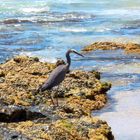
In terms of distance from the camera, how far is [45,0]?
4934 centimetres

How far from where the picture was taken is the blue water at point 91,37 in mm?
10701

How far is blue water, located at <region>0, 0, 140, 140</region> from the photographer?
10.7 m

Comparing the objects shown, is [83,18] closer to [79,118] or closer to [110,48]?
[110,48]

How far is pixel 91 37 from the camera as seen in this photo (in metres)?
23.4

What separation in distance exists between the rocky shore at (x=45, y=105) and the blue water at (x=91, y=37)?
555 millimetres

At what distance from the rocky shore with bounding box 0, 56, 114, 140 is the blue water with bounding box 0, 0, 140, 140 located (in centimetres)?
55

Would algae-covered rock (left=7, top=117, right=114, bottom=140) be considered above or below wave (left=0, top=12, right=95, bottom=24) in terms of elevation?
above

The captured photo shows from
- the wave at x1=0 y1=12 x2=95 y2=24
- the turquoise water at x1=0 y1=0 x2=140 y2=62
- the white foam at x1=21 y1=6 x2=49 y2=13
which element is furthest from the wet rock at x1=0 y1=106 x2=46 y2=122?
the white foam at x1=21 y1=6 x2=49 y2=13

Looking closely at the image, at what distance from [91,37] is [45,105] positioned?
1500 centimetres

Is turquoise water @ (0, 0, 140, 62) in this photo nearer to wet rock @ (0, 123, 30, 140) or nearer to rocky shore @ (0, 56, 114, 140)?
rocky shore @ (0, 56, 114, 140)

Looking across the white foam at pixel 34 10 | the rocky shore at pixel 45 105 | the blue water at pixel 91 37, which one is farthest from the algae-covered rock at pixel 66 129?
the white foam at pixel 34 10

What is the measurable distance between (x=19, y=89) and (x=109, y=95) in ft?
8.10

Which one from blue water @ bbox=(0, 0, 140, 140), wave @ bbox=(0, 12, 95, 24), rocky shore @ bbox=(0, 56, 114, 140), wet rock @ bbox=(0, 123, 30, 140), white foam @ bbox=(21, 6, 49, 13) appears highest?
wet rock @ bbox=(0, 123, 30, 140)

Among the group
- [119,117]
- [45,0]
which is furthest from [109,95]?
[45,0]
